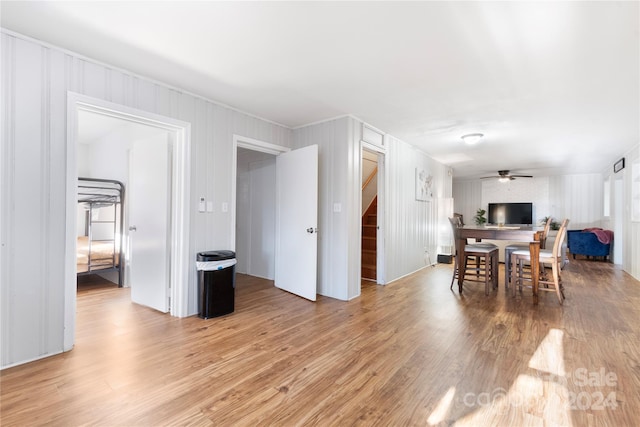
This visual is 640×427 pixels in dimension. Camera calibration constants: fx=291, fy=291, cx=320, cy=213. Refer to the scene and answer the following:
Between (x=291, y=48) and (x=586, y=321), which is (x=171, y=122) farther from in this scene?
(x=586, y=321)

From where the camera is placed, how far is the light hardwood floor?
62.1 inches

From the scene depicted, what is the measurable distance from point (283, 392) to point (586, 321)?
3.17 meters

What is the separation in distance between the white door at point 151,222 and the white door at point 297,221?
4.86 ft

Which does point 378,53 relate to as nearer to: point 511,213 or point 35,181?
point 35,181

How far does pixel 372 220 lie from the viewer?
5.46 m

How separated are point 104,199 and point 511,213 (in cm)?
1016

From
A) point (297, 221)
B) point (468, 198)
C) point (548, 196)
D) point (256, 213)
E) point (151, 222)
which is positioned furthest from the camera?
point (468, 198)

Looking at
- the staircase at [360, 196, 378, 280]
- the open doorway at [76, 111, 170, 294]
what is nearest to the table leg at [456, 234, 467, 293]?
A: the staircase at [360, 196, 378, 280]

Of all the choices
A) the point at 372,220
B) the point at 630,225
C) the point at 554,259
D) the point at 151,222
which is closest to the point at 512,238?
the point at 554,259

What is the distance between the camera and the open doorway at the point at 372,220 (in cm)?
443

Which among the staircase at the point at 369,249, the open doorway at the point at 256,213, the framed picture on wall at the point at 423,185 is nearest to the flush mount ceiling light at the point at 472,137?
the framed picture on wall at the point at 423,185

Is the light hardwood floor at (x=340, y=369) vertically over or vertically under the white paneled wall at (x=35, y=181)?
under

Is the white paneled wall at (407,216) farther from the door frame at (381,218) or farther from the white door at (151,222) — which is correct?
the white door at (151,222)

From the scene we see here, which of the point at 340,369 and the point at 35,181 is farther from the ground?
the point at 35,181
